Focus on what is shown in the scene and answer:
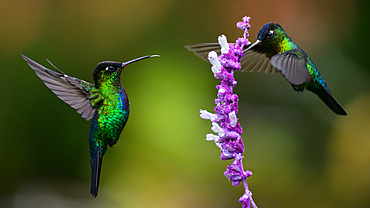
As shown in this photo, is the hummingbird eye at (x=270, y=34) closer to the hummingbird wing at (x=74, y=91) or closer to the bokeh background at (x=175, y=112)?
the hummingbird wing at (x=74, y=91)

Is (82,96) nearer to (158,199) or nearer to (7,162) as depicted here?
(158,199)

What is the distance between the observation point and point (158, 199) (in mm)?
4121

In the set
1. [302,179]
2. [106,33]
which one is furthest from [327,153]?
[106,33]

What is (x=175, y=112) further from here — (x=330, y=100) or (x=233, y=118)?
(x=233, y=118)

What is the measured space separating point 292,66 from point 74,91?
0.81 m

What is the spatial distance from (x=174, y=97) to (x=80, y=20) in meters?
1.26

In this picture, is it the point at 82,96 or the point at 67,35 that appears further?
the point at 67,35

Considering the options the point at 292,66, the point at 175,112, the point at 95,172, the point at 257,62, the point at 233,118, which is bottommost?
the point at 95,172

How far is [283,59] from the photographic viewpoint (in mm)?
1386

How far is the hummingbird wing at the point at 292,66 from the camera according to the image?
48.6 inches

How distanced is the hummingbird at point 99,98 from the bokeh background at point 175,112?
227 cm

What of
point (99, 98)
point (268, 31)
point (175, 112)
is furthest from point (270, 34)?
point (175, 112)

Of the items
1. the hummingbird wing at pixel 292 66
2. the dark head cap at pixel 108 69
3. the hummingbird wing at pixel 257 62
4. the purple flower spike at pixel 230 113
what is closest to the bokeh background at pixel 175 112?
the hummingbird wing at pixel 257 62

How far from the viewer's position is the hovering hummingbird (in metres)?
1.35
